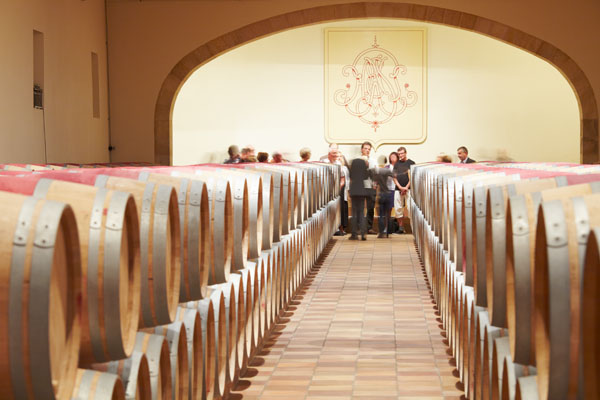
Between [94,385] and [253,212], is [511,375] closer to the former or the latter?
[94,385]

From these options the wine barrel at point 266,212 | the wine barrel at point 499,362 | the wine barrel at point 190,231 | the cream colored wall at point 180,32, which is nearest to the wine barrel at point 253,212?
the wine barrel at point 266,212

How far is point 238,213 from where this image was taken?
433 centimetres

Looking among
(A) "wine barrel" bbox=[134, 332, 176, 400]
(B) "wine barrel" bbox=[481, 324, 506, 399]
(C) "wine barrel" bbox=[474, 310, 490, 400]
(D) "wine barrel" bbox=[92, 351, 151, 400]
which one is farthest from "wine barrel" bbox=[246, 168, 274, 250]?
(D) "wine barrel" bbox=[92, 351, 151, 400]

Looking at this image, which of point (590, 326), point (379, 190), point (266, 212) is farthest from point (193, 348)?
point (379, 190)

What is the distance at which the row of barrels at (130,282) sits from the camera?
1.62 metres

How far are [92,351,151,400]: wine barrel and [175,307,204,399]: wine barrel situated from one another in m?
0.53

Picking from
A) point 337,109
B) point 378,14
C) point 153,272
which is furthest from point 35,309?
point 337,109

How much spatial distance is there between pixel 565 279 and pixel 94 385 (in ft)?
3.84

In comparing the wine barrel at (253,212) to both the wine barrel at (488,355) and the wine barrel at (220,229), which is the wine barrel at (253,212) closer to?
the wine barrel at (220,229)

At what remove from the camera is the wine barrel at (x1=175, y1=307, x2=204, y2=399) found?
10.2 ft

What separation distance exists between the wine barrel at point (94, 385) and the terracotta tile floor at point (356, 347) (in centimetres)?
219

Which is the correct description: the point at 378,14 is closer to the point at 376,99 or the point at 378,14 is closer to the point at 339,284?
the point at 376,99

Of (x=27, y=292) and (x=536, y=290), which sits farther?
(x=536, y=290)

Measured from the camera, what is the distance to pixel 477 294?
9.66 ft
